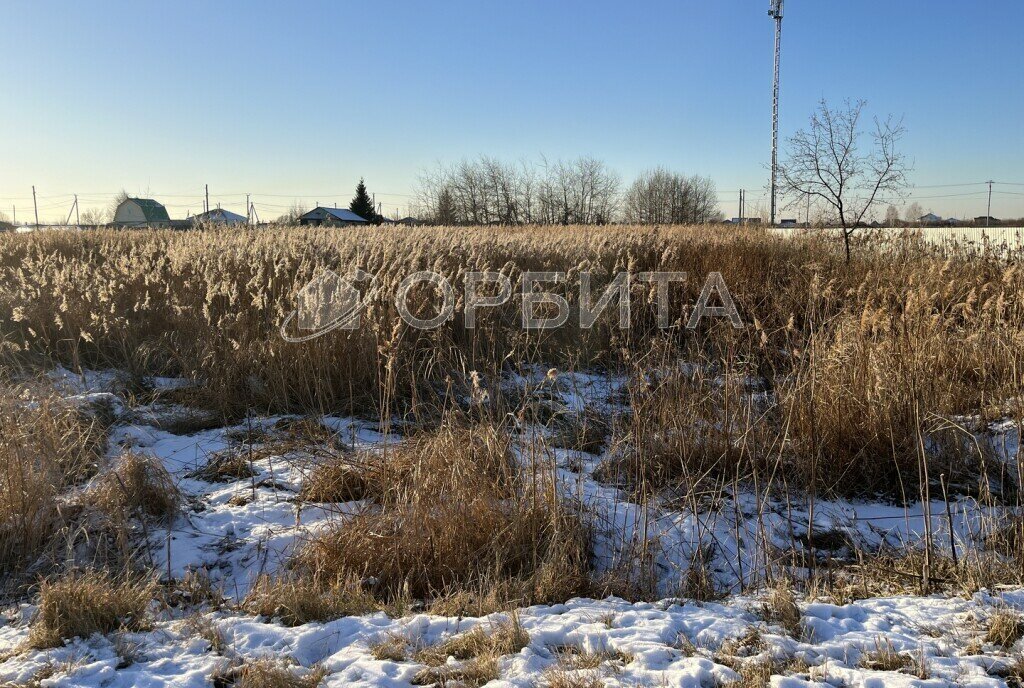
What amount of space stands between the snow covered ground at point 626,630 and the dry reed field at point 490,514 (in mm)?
12

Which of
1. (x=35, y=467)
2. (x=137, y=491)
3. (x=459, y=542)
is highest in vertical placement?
(x=35, y=467)

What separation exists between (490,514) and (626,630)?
922 mm

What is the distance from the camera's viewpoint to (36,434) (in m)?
3.66

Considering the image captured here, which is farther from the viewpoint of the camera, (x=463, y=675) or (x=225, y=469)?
(x=225, y=469)

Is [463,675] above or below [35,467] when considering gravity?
below

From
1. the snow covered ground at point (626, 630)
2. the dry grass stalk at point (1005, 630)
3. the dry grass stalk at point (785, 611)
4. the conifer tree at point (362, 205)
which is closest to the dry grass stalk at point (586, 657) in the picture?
the snow covered ground at point (626, 630)

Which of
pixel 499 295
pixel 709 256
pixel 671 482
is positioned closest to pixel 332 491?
pixel 671 482

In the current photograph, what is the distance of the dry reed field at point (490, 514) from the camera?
229 cm

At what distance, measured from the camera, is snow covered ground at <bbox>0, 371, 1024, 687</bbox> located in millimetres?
2145

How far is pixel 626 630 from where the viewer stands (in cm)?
241

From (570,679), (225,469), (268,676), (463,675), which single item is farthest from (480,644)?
(225,469)

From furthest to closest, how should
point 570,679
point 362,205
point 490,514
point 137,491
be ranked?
point 362,205 < point 137,491 < point 490,514 < point 570,679

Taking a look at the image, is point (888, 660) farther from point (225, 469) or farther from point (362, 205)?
point (362, 205)

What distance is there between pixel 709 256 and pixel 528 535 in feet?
25.5
